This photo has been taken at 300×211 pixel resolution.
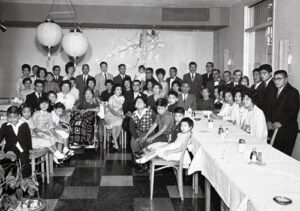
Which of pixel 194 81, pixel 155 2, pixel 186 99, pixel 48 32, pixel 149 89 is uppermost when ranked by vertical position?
pixel 155 2

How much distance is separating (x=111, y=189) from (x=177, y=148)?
0.97 m

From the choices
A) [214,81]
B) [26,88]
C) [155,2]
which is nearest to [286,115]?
[214,81]

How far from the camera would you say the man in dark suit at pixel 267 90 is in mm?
5441

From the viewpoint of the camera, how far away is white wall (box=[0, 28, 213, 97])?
934cm

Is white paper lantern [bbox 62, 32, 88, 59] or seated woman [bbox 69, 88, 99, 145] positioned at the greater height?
white paper lantern [bbox 62, 32, 88, 59]

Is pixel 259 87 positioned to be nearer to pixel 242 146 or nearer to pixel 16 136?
pixel 242 146

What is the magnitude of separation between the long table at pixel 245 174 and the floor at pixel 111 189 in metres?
0.52

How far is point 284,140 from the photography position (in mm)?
5125

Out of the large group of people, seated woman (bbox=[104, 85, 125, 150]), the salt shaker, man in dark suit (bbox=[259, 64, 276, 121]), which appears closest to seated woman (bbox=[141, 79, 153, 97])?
the large group of people

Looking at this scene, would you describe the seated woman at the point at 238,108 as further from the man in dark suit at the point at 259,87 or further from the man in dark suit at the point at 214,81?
the man in dark suit at the point at 214,81

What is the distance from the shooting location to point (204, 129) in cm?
472

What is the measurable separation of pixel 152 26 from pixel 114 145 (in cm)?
374

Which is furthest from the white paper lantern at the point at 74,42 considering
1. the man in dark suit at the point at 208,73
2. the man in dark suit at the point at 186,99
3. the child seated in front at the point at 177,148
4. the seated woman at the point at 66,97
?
the man in dark suit at the point at 208,73

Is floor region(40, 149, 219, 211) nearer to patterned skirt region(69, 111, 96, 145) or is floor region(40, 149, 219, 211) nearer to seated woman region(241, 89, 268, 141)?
patterned skirt region(69, 111, 96, 145)
